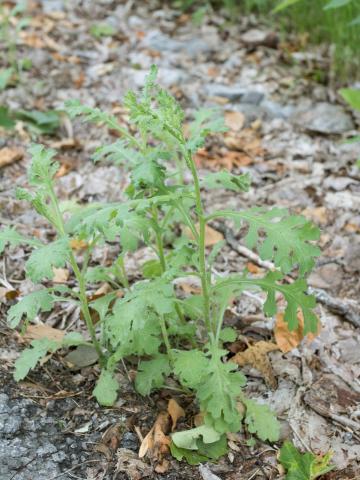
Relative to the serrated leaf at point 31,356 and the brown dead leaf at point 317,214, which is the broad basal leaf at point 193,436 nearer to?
the serrated leaf at point 31,356

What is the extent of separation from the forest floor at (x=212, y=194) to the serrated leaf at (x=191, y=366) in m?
0.30

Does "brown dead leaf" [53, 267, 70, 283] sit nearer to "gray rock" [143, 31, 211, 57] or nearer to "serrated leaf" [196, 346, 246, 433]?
"serrated leaf" [196, 346, 246, 433]

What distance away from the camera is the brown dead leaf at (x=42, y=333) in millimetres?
2395

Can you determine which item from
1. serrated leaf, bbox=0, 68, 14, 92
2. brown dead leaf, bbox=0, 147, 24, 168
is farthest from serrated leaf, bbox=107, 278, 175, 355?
serrated leaf, bbox=0, 68, 14, 92

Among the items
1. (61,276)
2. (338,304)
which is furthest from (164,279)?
(338,304)

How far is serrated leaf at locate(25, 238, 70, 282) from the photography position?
1803 mm

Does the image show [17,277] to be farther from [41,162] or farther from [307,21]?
[307,21]

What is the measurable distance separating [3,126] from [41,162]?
5.82 feet

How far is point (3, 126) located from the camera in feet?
12.3

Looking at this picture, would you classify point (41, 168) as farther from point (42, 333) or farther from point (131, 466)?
point (131, 466)

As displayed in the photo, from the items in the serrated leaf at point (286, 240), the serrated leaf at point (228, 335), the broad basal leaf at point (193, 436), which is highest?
the serrated leaf at point (286, 240)

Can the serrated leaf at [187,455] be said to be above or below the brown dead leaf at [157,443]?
below

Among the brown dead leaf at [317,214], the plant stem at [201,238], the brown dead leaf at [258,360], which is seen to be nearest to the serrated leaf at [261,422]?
the brown dead leaf at [258,360]

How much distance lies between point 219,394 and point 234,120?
259cm
